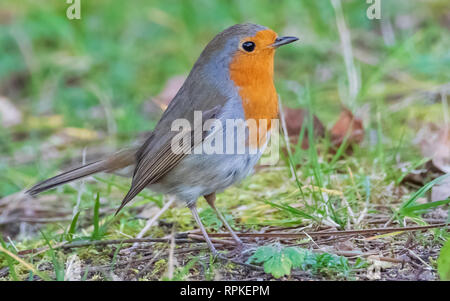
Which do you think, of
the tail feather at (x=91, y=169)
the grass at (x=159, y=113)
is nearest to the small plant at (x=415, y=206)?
the grass at (x=159, y=113)

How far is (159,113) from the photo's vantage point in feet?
18.9

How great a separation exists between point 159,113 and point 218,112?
99.7 inches

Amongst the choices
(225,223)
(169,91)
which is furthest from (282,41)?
(169,91)

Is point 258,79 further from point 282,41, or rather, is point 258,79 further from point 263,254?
point 263,254

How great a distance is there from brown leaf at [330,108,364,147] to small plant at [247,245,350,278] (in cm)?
141

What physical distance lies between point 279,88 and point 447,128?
1.87 m

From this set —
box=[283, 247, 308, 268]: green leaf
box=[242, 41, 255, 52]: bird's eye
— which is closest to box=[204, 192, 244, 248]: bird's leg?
box=[283, 247, 308, 268]: green leaf

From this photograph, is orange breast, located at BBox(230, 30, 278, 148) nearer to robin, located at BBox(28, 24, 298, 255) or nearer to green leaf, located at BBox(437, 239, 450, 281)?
robin, located at BBox(28, 24, 298, 255)

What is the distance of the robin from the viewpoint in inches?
128

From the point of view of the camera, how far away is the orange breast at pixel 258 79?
3.27m

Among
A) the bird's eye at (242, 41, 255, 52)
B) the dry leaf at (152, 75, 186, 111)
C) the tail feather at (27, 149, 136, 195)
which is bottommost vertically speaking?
the tail feather at (27, 149, 136, 195)

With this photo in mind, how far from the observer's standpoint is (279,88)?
5590 mm

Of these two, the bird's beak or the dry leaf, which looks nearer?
the bird's beak
